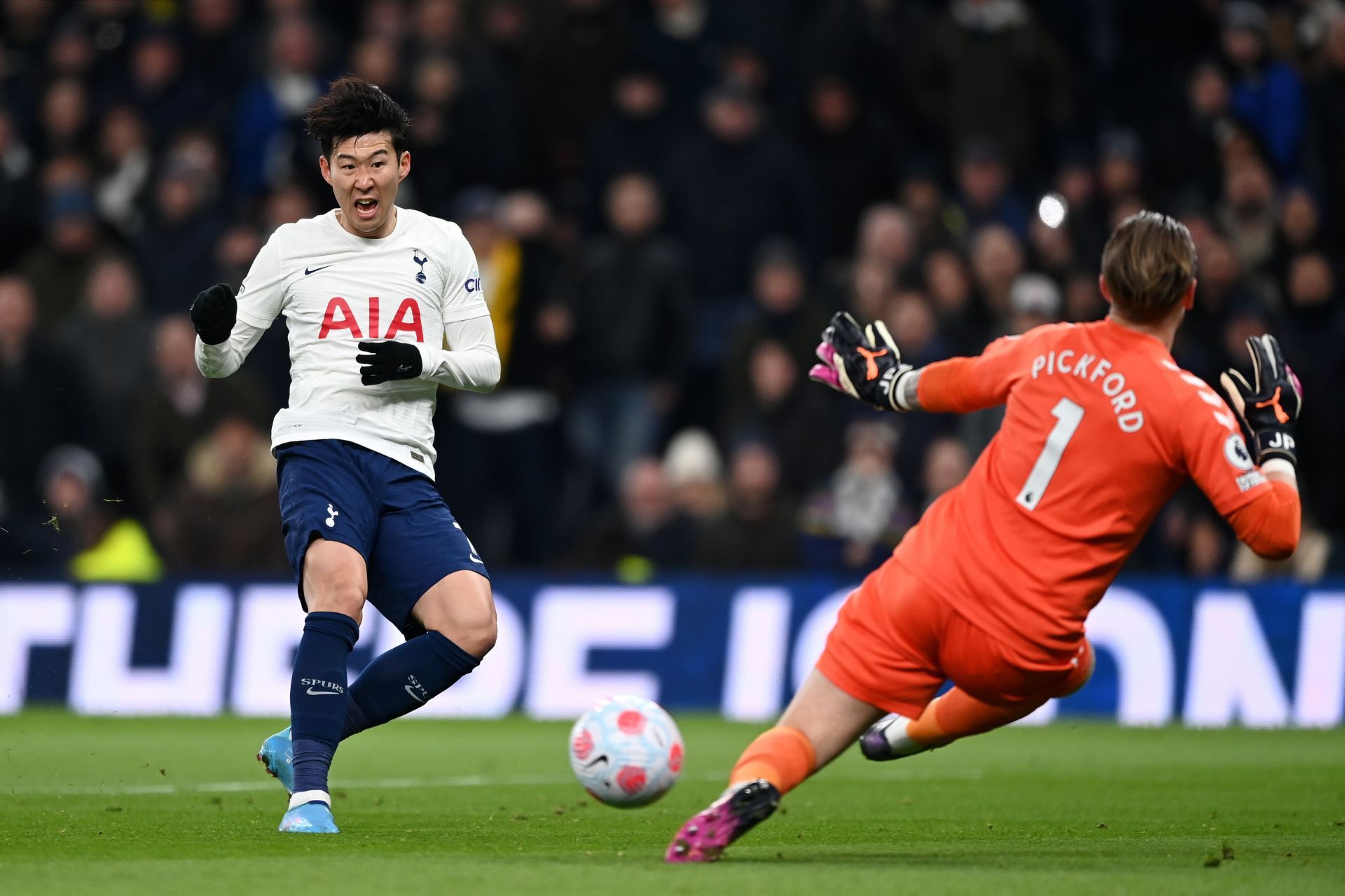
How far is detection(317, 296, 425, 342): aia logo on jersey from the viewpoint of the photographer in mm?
6684

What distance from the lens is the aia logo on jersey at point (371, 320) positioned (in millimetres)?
6684

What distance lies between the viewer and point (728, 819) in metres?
5.32

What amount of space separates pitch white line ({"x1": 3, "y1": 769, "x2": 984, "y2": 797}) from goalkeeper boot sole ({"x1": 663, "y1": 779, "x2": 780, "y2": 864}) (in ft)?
11.0

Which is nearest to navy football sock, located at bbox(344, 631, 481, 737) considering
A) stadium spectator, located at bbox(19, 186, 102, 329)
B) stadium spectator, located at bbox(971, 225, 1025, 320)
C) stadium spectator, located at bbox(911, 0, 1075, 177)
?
stadium spectator, located at bbox(971, 225, 1025, 320)

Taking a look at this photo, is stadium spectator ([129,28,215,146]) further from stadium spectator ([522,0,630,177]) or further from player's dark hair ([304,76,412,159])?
player's dark hair ([304,76,412,159])

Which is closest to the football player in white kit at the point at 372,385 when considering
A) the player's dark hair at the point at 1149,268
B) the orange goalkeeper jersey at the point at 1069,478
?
the orange goalkeeper jersey at the point at 1069,478

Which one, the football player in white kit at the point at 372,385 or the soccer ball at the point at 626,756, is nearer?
the soccer ball at the point at 626,756

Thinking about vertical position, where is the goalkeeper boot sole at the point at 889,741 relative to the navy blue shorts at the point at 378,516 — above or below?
below

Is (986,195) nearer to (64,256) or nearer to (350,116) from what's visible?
(64,256)

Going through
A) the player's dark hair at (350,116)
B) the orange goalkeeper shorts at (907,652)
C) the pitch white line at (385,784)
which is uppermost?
the player's dark hair at (350,116)

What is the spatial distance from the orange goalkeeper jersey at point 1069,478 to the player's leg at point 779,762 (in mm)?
416

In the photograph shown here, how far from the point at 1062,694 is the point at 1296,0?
1069cm

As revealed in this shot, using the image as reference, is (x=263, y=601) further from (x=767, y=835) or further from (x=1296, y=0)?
(x=1296, y=0)

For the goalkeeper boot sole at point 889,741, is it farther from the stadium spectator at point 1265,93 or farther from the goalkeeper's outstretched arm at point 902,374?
the stadium spectator at point 1265,93
